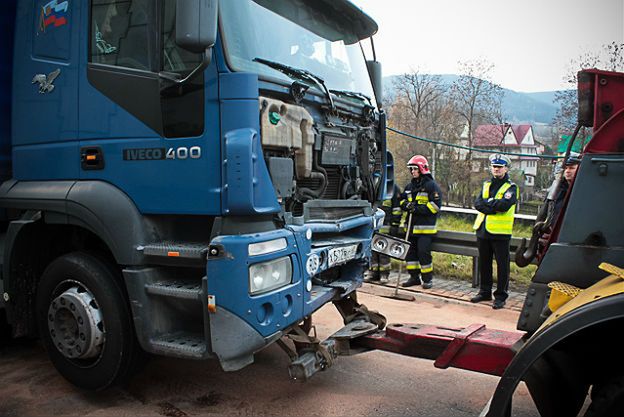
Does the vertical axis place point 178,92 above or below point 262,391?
above

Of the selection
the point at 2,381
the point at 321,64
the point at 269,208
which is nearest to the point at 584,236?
the point at 269,208

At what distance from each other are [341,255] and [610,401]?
6.61 feet

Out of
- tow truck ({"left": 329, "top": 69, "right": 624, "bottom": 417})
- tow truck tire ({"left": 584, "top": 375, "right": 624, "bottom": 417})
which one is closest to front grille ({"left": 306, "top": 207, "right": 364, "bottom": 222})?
tow truck ({"left": 329, "top": 69, "right": 624, "bottom": 417})

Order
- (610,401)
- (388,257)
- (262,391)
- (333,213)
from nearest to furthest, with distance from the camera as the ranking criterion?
1. (610,401)
2. (262,391)
3. (333,213)
4. (388,257)

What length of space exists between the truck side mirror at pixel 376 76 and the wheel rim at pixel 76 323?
300 cm

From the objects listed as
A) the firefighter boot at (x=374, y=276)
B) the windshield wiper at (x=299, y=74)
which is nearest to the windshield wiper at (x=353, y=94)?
the windshield wiper at (x=299, y=74)

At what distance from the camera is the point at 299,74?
3.45 metres

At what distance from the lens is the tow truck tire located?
2039mm

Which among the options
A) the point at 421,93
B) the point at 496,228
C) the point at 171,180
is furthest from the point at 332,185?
the point at 421,93

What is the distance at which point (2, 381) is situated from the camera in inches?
154

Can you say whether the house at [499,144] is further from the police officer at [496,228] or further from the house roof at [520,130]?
the police officer at [496,228]

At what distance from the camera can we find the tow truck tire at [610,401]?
204cm

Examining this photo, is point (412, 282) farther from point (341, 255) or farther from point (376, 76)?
point (341, 255)

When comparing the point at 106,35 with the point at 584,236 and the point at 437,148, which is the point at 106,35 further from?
the point at 437,148
